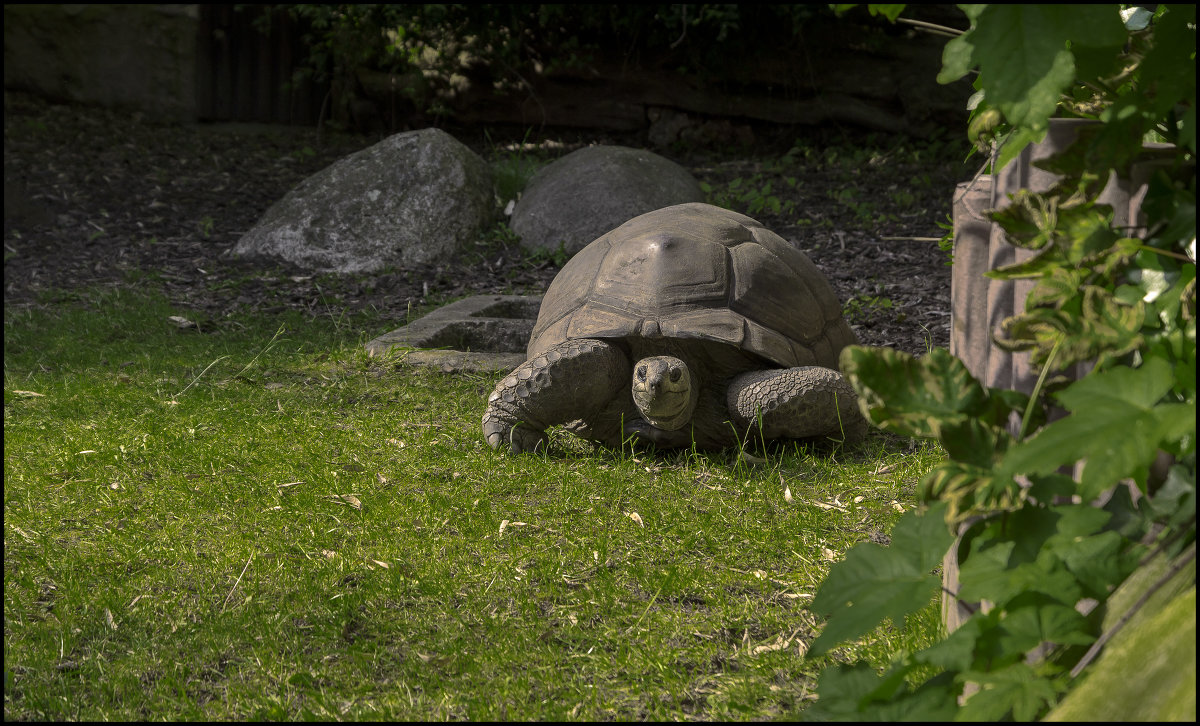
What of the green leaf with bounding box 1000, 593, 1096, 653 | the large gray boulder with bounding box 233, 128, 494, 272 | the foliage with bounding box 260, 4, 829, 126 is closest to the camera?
the green leaf with bounding box 1000, 593, 1096, 653

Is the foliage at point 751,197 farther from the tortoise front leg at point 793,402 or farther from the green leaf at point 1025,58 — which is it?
the green leaf at point 1025,58

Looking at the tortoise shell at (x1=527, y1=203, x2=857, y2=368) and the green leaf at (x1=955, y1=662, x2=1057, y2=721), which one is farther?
the tortoise shell at (x1=527, y1=203, x2=857, y2=368)

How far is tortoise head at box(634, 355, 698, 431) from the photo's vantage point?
2.75 m

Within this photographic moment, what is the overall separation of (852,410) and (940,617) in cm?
119

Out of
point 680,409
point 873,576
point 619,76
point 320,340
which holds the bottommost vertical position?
point 320,340

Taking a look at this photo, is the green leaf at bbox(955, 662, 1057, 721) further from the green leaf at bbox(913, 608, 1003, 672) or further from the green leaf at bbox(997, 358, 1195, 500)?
the green leaf at bbox(997, 358, 1195, 500)

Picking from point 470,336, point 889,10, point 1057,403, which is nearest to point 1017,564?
point 1057,403

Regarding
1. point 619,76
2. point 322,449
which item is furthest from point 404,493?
point 619,76

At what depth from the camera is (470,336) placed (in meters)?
4.32

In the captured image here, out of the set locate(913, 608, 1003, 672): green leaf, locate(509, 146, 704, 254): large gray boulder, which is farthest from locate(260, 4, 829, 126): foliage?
locate(913, 608, 1003, 672): green leaf

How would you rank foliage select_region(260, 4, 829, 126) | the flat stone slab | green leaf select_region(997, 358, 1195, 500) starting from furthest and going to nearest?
foliage select_region(260, 4, 829, 126) < the flat stone slab < green leaf select_region(997, 358, 1195, 500)

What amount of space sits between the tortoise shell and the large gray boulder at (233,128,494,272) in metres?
2.76

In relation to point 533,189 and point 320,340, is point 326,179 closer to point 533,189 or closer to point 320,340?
point 533,189

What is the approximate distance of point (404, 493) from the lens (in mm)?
2686
